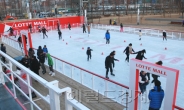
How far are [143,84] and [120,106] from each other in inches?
49.7

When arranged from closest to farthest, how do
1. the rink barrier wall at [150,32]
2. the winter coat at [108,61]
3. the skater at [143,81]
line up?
the skater at [143,81], the winter coat at [108,61], the rink barrier wall at [150,32]

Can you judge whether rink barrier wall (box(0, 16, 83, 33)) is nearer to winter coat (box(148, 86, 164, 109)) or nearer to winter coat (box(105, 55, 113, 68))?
winter coat (box(105, 55, 113, 68))

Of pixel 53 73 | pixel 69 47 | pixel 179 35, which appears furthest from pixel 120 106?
pixel 179 35

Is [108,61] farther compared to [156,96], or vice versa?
[108,61]

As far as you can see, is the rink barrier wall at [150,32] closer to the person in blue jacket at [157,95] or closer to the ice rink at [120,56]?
the ice rink at [120,56]

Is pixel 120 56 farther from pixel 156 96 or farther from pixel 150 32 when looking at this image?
pixel 150 32

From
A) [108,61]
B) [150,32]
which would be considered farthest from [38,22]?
[108,61]

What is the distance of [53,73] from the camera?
376 inches

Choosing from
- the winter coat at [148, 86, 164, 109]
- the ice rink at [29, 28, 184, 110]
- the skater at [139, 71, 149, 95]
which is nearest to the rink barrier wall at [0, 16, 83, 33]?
the ice rink at [29, 28, 184, 110]

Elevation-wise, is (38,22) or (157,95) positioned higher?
(38,22)

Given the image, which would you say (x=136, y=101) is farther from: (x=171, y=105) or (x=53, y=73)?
(x=53, y=73)

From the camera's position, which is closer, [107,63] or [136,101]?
[136,101]

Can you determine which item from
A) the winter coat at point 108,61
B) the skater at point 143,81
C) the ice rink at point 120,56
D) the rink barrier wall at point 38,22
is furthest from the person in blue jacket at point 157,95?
the rink barrier wall at point 38,22

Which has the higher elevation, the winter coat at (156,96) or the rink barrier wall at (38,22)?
the rink barrier wall at (38,22)
